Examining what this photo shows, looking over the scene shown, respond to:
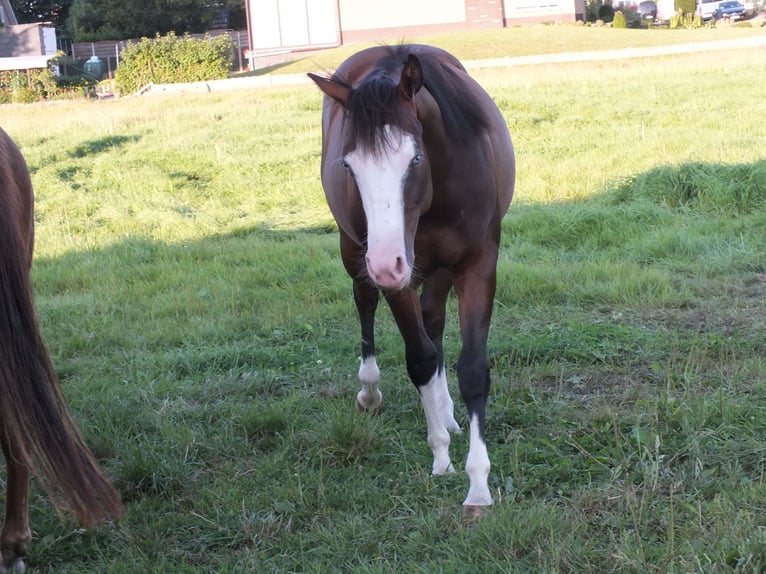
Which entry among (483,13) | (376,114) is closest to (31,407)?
(376,114)

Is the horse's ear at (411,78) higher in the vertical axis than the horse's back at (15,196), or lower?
higher

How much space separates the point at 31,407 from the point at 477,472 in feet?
5.36

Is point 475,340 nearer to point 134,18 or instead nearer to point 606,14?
point 134,18

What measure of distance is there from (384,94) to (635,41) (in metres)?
28.4

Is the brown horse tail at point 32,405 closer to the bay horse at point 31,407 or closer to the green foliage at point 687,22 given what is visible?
the bay horse at point 31,407

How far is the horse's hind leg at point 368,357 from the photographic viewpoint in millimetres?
4262

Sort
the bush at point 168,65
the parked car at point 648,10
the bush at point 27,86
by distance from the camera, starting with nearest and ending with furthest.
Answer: the bush at point 27,86 < the bush at point 168,65 < the parked car at point 648,10

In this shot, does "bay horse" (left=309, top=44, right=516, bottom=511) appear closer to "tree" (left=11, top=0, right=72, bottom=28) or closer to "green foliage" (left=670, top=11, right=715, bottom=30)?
"green foliage" (left=670, top=11, right=715, bottom=30)

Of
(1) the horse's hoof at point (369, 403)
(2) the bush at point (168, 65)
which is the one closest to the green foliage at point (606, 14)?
(2) the bush at point (168, 65)

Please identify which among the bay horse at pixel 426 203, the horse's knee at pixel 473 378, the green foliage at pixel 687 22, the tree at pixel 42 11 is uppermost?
the tree at pixel 42 11

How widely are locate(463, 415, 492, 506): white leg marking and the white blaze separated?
2.75 feet

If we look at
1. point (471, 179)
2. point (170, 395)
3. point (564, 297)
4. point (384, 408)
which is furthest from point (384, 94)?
point (564, 297)

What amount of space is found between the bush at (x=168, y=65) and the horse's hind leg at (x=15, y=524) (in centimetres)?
2468

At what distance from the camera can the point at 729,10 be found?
142 feet
